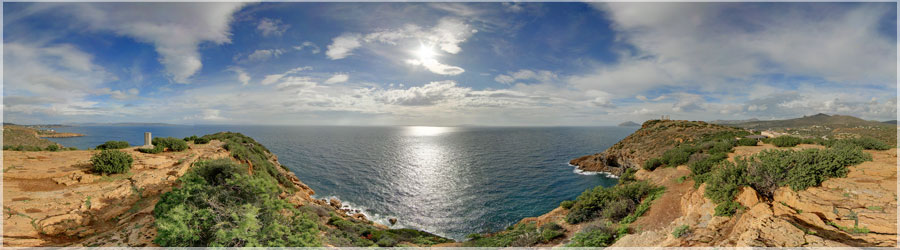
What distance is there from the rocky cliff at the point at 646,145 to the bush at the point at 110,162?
148 feet

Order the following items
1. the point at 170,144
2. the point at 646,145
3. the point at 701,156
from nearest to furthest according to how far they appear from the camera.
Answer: the point at 170,144
the point at 701,156
the point at 646,145

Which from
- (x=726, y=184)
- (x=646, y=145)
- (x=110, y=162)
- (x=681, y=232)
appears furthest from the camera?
(x=646, y=145)

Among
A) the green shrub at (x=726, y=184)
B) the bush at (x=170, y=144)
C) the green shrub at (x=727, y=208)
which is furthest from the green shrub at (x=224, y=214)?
the green shrub at (x=726, y=184)

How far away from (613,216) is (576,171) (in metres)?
30.6

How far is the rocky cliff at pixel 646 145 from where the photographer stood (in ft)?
114

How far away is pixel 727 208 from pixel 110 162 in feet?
76.0

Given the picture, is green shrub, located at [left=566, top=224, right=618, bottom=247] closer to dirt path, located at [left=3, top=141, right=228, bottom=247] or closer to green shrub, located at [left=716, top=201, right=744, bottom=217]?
green shrub, located at [left=716, top=201, right=744, bottom=217]


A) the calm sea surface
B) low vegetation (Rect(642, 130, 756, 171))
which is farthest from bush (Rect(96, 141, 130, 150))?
low vegetation (Rect(642, 130, 756, 171))

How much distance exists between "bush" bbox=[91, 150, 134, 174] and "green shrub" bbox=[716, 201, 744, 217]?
22.4m

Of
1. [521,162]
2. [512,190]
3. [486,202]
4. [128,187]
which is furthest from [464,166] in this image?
[128,187]

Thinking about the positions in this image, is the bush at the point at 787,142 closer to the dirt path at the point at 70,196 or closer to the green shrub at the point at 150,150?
the dirt path at the point at 70,196

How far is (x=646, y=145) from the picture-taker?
Answer: 37.8 m

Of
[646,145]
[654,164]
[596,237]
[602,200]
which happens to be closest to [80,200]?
[596,237]

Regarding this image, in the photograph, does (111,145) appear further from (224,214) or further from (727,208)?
(727,208)
